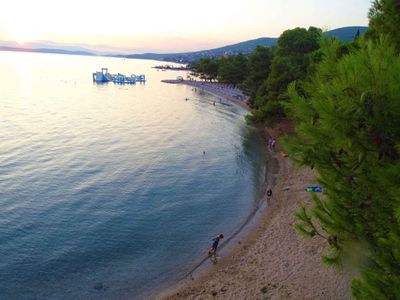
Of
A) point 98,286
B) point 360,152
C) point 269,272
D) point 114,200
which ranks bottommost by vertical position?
point 114,200

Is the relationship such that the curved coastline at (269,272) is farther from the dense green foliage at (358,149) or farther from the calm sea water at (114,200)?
the dense green foliage at (358,149)

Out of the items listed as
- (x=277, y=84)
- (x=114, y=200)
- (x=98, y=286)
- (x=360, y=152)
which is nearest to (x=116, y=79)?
(x=277, y=84)

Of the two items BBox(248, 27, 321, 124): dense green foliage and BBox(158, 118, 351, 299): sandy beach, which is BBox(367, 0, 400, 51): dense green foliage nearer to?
BBox(158, 118, 351, 299): sandy beach

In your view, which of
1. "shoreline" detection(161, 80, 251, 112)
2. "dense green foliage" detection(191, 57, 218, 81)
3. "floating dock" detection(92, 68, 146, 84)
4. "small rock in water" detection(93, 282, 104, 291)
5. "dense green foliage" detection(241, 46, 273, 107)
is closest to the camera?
"small rock in water" detection(93, 282, 104, 291)

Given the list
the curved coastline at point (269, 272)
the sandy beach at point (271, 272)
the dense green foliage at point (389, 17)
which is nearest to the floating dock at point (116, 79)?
the curved coastline at point (269, 272)

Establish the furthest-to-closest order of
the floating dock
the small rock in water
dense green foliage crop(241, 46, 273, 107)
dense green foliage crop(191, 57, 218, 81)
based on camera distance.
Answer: the floating dock
dense green foliage crop(191, 57, 218, 81)
dense green foliage crop(241, 46, 273, 107)
the small rock in water

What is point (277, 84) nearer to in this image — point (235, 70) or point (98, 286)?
point (98, 286)

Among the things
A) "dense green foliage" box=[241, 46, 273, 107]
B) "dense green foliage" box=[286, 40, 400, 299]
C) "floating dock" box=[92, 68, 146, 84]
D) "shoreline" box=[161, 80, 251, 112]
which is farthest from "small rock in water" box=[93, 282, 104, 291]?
"floating dock" box=[92, 68, 146, 84]
